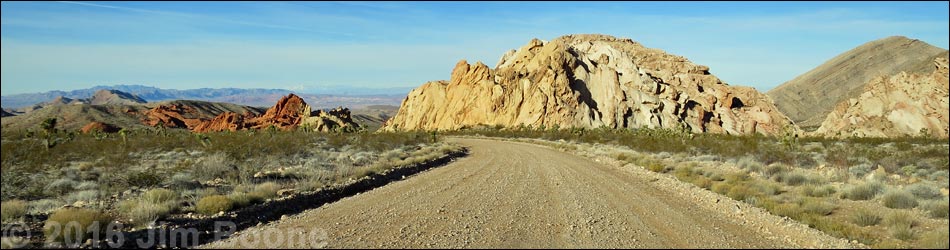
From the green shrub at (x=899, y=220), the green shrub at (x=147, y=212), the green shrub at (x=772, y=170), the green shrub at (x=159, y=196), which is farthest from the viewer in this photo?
the green shrub at (x=772, y=170)

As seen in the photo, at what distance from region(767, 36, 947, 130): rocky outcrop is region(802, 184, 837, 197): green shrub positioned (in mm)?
116340

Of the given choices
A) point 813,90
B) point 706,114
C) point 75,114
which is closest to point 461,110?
point 706,114

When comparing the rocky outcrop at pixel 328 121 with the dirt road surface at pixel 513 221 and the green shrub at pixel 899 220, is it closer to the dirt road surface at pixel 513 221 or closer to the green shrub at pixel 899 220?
the dirt road surface at pixel 513 221

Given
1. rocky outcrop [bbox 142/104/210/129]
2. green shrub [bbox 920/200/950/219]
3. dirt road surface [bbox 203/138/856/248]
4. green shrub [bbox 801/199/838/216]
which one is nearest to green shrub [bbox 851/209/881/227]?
green shrub [bbox 801/199/838/216]

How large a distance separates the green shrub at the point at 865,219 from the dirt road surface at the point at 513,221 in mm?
1552

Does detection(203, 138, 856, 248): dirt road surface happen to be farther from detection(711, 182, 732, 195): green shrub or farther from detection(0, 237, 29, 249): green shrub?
detection(0, 237, 29, 249): green shrub

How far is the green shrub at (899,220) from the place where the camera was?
30.1 feet

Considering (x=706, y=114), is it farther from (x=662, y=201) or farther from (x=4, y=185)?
(x=4, y=185)

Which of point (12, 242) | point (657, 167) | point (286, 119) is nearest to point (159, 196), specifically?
point (12, 242)

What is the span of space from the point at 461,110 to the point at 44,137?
85889 mm

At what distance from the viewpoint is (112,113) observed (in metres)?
106

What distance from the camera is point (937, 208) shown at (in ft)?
32.5

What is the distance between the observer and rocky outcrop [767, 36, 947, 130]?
118 meters

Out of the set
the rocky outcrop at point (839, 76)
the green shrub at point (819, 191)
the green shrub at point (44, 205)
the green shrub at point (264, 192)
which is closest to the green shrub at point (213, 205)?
the green shrub at point (264, 192)
